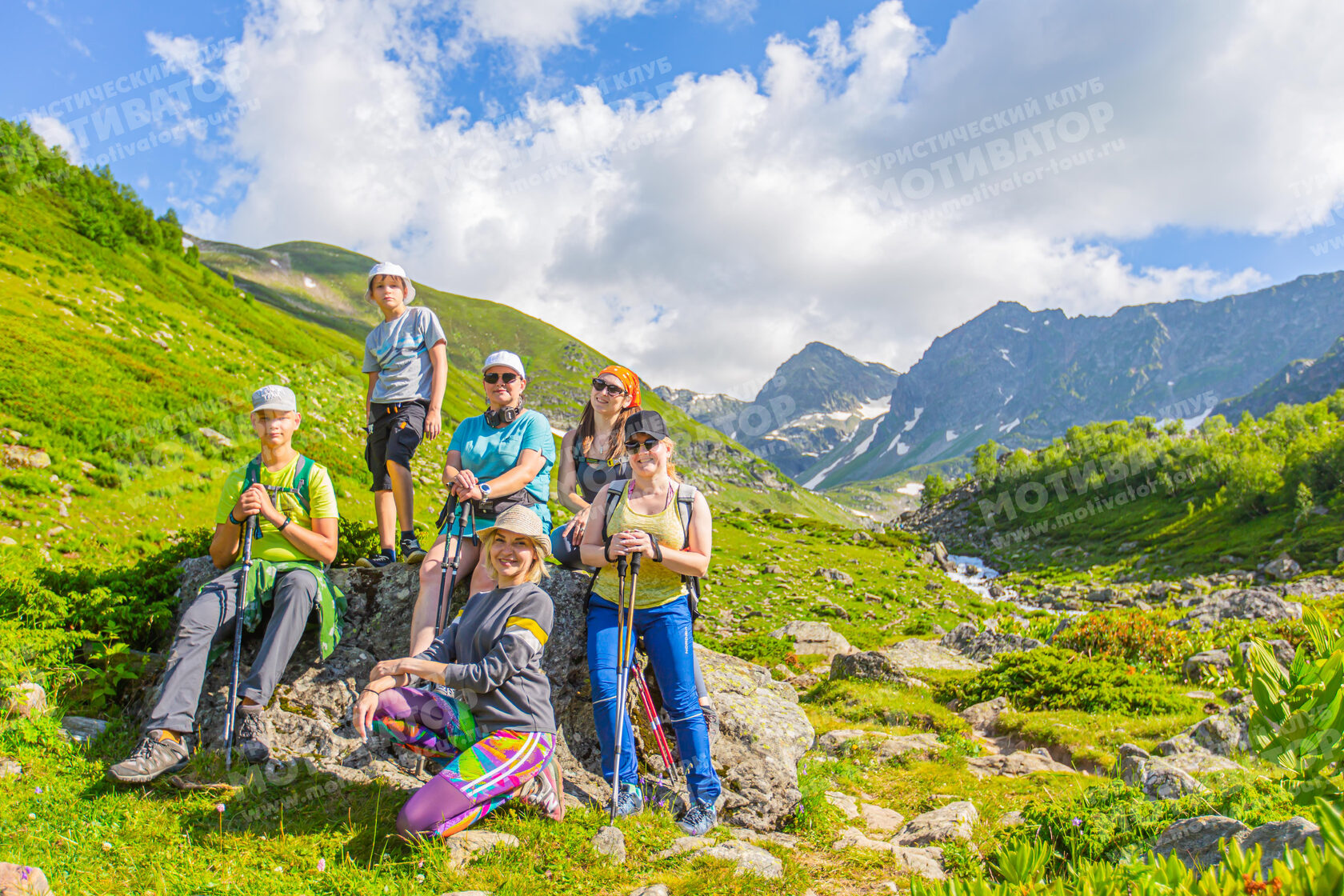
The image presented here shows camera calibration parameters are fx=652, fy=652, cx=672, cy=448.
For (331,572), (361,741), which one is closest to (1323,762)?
(361,741)

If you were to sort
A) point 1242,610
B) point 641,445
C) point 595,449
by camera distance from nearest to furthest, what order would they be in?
1. point 641,445
2. point 595,449
3. point 1242,610

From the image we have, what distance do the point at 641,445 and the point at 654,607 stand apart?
5.00 feet

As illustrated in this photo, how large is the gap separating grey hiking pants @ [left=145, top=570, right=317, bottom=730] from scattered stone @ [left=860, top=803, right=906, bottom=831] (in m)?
6.20

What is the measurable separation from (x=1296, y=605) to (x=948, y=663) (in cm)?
1725

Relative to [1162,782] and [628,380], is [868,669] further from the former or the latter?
[628,380]

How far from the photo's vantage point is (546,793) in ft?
17.3

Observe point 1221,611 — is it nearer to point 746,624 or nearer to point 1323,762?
point 746,624

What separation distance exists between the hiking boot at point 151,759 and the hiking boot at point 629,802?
361 centimetres

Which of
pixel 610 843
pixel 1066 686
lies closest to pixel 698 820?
pixel 610 843

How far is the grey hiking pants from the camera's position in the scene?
5.54 metres

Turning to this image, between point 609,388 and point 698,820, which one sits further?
point 609,388

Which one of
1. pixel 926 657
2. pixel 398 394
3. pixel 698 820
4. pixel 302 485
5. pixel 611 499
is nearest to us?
pixel 698 820

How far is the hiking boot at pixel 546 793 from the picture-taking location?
520cm

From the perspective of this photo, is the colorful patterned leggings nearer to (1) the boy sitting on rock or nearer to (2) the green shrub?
(1) the boy sitting on rock
